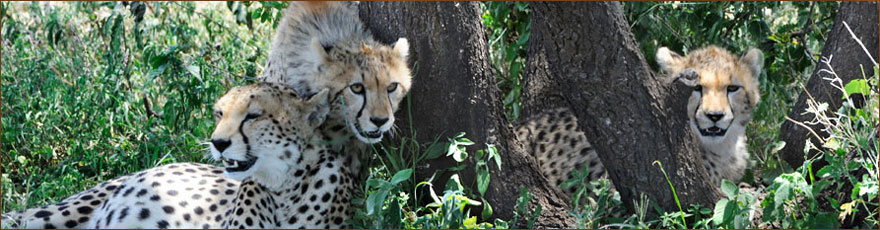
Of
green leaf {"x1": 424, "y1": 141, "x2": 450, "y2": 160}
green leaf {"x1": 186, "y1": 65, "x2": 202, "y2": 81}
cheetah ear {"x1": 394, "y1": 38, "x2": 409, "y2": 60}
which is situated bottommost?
green leaf {"x1": 424, "y1": 141, "x2": 450, "y2": 160}

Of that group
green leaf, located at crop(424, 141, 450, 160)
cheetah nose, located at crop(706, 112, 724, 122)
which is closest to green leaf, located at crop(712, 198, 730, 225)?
cheetah nose, located at crop(706, 112, 724, 122)

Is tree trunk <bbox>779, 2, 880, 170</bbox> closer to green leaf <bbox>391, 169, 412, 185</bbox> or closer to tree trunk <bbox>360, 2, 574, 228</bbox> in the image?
tree trunk <bbox>360, 2, 574, 228</bbox>

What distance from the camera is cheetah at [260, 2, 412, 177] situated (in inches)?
132

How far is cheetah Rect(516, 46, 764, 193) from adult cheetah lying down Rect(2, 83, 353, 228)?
0.88m

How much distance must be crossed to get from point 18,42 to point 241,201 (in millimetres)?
2524

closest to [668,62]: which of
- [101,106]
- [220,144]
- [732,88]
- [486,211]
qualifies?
[732,88]

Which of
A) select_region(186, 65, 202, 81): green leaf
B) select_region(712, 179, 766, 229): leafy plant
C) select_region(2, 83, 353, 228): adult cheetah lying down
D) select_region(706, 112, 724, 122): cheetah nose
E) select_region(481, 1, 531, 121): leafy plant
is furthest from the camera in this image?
select_region(481, 1, 531, 121): leafy plant

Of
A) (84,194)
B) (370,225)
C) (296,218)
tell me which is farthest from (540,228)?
(84,194)

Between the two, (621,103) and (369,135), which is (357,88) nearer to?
(369,135)

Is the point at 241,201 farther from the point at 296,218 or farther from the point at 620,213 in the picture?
the point at 620,213

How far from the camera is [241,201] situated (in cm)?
326

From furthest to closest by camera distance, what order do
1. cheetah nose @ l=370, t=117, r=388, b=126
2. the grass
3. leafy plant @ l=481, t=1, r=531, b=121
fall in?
leafy plant @ l=481, t=1, r=531, b=121 → the grass → cheetah nose @ l=370, t=117, r=388, b=126

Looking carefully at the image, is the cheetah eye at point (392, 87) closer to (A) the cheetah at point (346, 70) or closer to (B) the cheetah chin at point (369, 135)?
(A) the cheetah at point (346, 70)

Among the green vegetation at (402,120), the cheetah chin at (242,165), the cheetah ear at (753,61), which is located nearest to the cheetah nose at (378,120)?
the green vegetation at (402,120)
